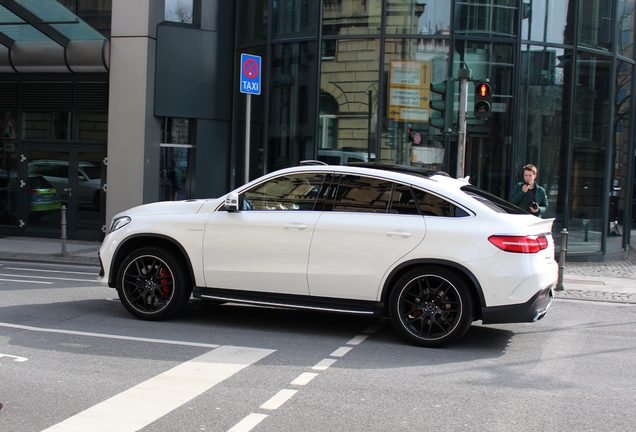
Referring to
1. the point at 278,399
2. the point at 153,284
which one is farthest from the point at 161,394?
the point at 153,284

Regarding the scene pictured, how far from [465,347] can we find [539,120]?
9.51 metres

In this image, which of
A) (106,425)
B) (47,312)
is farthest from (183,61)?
(106,425)

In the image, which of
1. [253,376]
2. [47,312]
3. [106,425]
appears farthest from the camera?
[47,312]

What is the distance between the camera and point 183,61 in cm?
1736

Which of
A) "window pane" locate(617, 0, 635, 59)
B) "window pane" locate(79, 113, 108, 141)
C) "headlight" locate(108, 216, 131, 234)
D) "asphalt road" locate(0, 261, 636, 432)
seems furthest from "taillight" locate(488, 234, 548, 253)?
"window pane" locate(79, 113, 108, 141)

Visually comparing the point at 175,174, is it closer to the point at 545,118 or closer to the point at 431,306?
the point at 545,118

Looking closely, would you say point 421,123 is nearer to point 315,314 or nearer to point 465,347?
point 315,314

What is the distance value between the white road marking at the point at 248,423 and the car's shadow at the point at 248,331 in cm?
173

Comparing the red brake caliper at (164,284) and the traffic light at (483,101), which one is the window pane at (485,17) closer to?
the traffic light at (483,101)

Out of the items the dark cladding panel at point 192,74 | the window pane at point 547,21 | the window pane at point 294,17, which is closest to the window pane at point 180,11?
the dark cladding panel at point 192,74

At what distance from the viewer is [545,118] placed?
1611 cm

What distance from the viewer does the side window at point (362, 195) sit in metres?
7.76

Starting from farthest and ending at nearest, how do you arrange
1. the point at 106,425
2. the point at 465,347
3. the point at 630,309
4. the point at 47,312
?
the point at 630,309 → the point at 47,312 → the point at 465,347 → the point at 106,425

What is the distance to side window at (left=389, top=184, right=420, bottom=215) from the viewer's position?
765 cm
